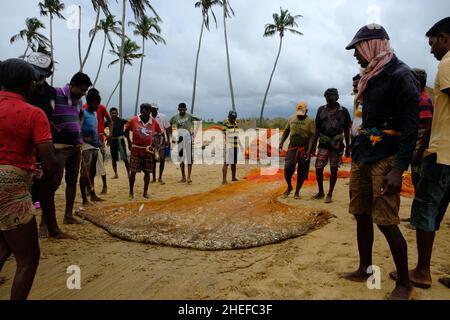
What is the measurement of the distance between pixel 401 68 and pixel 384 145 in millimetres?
542

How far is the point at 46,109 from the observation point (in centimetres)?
374

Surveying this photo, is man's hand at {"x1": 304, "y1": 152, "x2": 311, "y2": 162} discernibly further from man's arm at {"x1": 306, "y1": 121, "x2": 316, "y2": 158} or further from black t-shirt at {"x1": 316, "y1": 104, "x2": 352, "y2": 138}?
black t-shirt at {"x1": 316, "y1": 104, "x2": 352, "y2": 138}

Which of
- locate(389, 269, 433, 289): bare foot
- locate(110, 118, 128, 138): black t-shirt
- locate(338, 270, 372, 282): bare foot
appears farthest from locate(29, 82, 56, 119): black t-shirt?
locate(110, 118, 128, 138): black t-shirt

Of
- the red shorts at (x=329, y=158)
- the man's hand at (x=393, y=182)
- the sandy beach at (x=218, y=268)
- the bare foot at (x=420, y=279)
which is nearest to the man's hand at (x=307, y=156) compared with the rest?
the red shorts at (x=329, y=158)

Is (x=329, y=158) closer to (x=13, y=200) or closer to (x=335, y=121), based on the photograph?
(x=335, y=121)

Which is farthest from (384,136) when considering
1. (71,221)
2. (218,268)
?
(71,221)

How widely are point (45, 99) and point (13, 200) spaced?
6.75ft

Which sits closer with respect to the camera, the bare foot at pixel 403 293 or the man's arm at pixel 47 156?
the man's arm at pixel 47 156

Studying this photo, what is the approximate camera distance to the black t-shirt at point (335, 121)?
18.5ft

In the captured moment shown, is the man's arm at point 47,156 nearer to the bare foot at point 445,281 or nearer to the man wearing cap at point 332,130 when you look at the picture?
the bare foot at point 445,281

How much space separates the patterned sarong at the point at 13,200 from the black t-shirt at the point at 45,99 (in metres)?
1.85

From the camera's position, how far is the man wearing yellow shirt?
2.42m
